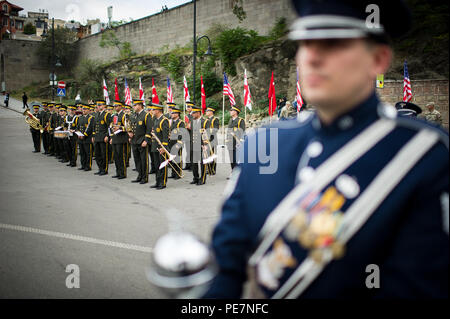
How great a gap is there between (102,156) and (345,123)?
1201 centimetres

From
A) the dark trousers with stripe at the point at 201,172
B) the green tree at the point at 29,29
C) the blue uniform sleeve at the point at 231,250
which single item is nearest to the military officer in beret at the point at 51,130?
the dark trousers with stripe at the point at 201,172

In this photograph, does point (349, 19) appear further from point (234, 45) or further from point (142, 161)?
point (234, 45)

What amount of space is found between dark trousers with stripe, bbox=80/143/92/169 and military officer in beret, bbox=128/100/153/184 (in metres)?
2.76

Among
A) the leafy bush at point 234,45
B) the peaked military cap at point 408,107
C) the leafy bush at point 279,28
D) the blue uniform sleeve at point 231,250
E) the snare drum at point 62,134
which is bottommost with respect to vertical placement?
the snare drum at point 62,134

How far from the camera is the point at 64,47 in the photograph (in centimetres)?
5456

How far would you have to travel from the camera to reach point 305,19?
127cm

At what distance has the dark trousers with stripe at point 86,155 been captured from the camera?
13487 mm

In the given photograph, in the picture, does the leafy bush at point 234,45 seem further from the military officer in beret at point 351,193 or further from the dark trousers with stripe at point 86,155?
the military officer in beret at point 351,193

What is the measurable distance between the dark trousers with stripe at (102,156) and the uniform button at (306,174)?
11.8 meters

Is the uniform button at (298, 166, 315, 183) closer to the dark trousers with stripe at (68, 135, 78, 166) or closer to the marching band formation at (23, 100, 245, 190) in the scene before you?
the marching band formation at (23, 100, 245, 190)

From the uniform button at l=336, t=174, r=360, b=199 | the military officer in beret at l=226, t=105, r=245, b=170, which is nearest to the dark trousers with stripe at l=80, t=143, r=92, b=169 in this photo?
the military officer in beret at l=226, t=105, r=245, b=170

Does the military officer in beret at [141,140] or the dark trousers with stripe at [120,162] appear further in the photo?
the dark trousers with stripe at [120,162]

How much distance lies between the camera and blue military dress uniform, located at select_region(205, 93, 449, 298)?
1.14 meters

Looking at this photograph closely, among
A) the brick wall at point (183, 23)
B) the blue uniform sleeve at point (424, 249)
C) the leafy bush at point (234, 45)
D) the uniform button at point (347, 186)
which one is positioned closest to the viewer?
the blue uniform sleeve at point (424, 249)
